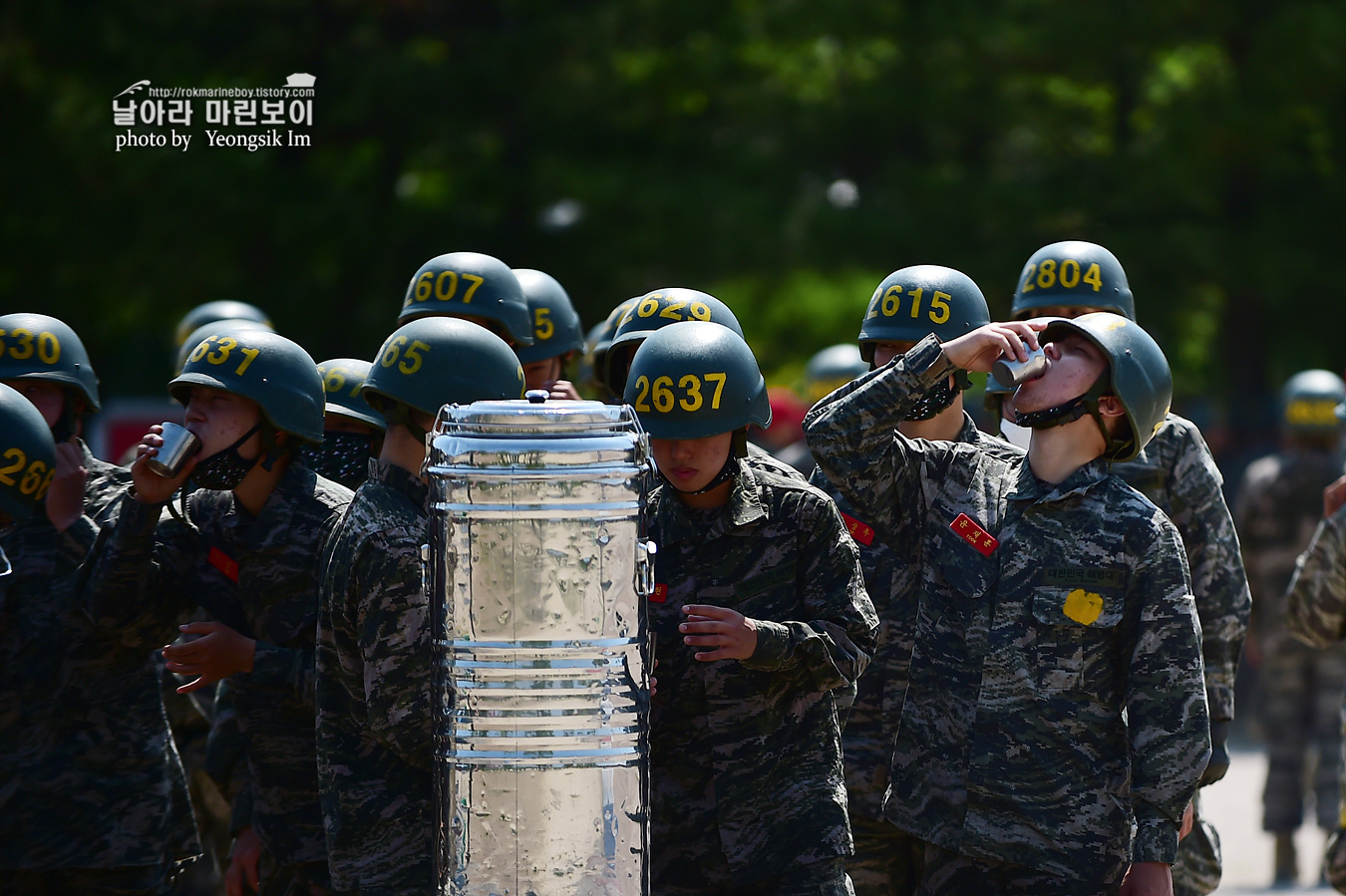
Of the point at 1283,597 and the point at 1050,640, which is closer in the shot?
the point at 1050,640

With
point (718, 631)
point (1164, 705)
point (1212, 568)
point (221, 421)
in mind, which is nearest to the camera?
point (718, 631)

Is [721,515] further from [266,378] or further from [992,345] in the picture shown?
[266,378]

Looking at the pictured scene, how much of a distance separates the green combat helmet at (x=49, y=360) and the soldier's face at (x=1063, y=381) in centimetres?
332

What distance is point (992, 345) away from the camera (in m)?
4.75

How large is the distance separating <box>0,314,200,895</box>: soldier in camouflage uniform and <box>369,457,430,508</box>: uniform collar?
1.35m

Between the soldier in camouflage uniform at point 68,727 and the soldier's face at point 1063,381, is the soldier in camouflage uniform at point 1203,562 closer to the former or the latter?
the soldier's face at point 1063,381

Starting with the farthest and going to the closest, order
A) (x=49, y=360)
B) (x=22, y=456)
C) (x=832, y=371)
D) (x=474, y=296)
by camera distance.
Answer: (x=832, y=371)
(x=474, y=296)
(x=49, y=360)
(x=22, y=456)

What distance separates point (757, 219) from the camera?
19.2 metres

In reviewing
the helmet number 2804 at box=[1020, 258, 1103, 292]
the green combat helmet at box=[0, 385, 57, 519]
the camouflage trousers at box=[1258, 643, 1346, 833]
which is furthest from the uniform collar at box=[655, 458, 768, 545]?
the camouflage trousers at box=[1258, 643, 1346, 833]

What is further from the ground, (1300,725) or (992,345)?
(992,345)

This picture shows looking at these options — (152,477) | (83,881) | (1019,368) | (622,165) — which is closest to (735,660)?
(1019,368)

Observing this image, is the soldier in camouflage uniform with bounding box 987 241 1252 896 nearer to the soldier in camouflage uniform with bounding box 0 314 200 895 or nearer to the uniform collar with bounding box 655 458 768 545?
the uniform collar with bounding box 655 458 768 545

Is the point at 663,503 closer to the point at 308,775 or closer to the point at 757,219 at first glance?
the point at 308,775

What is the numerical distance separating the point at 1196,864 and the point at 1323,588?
1676 millimetres
